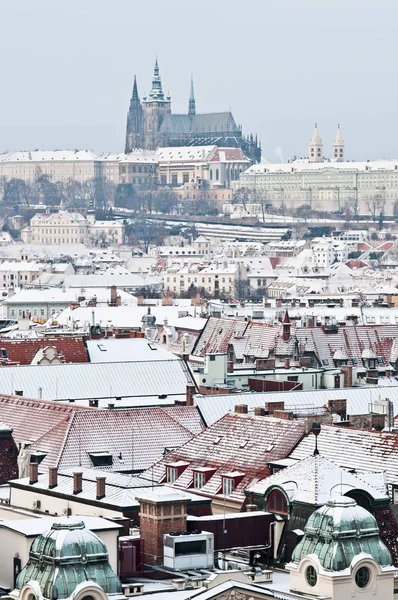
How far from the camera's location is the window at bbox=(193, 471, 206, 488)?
95.1ft

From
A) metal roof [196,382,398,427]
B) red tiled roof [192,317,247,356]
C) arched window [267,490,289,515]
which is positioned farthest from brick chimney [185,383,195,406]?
red tiled roof [192,317,247,356]

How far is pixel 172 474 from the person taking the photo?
1172 inches

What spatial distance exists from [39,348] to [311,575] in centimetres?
2706

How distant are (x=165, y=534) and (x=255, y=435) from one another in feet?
19.4

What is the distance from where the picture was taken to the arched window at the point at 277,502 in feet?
84.4

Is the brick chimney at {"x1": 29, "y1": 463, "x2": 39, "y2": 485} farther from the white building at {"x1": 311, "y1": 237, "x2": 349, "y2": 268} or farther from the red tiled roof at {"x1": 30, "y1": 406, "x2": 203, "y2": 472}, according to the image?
the white building at {"x1": 311, "y1": 237, "x2": 349, "y2": 268}

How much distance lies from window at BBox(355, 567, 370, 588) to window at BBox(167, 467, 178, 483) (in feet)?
28.1

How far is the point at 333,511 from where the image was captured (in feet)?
69.1

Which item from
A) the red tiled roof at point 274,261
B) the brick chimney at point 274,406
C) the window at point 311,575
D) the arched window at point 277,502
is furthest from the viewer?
the red tiled roof at point 274,261

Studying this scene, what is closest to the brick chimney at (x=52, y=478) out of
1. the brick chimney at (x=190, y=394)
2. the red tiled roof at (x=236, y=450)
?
the red tiled roof at (x=236, y=450)

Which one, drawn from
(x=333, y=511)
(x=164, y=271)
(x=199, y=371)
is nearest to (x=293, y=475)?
(x=333, y=511)

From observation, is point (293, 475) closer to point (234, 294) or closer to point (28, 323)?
point (28, 323)

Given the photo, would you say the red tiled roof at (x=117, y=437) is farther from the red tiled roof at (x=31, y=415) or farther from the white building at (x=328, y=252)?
the white building at (x=328, y=252)

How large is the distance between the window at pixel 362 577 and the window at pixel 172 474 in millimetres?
8551
